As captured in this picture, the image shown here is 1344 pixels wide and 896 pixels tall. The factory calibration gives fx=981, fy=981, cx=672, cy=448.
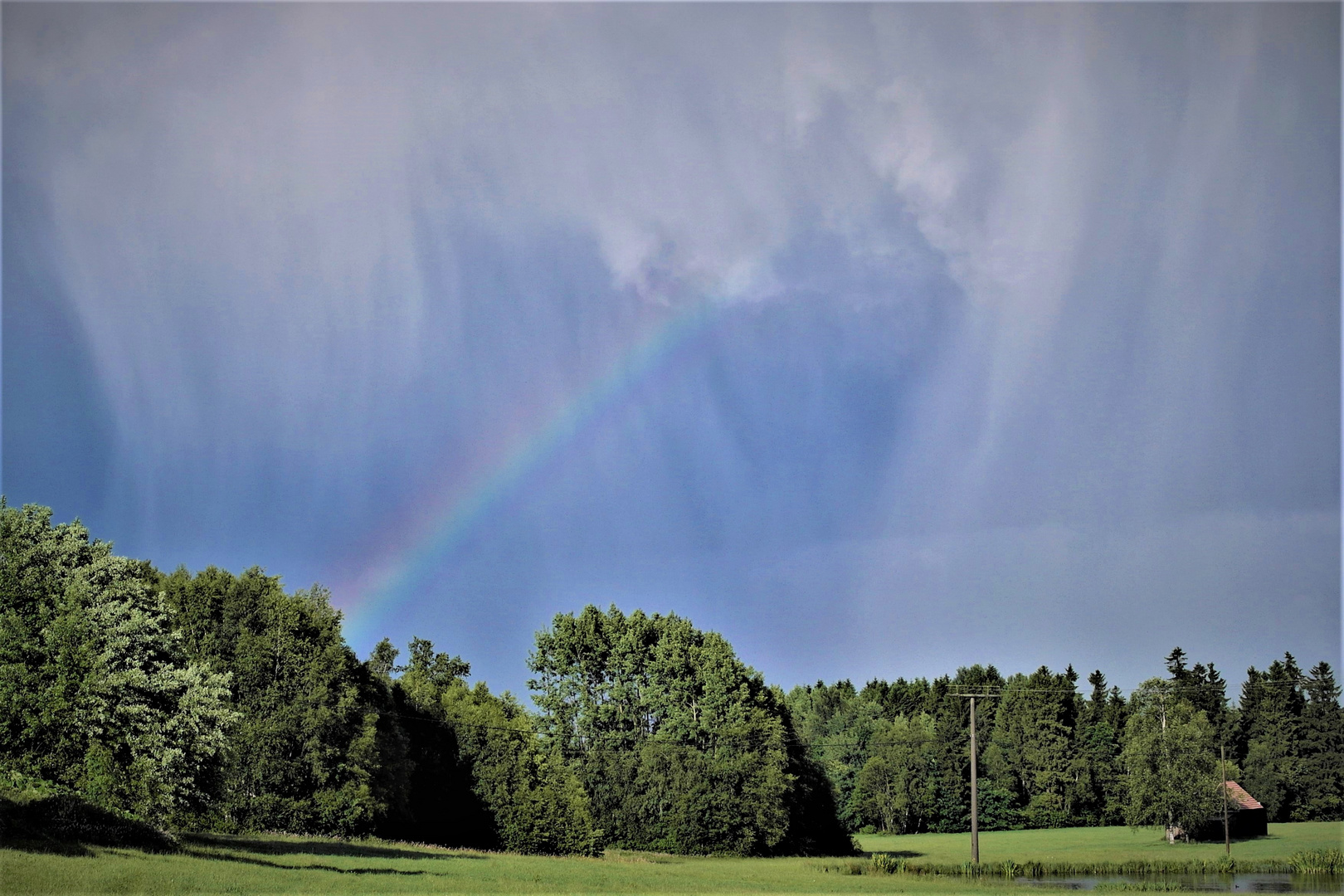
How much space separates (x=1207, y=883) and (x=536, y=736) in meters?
51.8

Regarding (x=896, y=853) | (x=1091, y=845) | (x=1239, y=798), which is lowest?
(x=896, y=853)

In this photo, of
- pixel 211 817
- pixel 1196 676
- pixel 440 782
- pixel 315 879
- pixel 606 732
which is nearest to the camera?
pixel 315 879

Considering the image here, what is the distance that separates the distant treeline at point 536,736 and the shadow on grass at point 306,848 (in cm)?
292

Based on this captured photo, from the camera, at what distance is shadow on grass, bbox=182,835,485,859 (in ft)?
149

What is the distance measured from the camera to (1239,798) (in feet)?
311

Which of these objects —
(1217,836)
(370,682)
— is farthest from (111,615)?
(1217,836)

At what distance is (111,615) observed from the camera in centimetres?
3797

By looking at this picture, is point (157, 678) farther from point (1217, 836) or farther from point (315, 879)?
point (1217, 836)

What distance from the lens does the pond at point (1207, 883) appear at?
55.2 meters

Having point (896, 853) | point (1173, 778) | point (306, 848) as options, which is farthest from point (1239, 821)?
point (306, 848)

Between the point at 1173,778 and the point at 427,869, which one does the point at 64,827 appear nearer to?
the point at 427,869

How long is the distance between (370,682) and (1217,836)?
8020 centimetres

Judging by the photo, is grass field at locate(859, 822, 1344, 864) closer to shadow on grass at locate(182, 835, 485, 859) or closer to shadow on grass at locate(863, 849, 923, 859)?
shadow on grass at locate(863, 849, 923, 859)

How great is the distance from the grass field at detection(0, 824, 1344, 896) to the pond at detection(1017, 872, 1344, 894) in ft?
20.2
